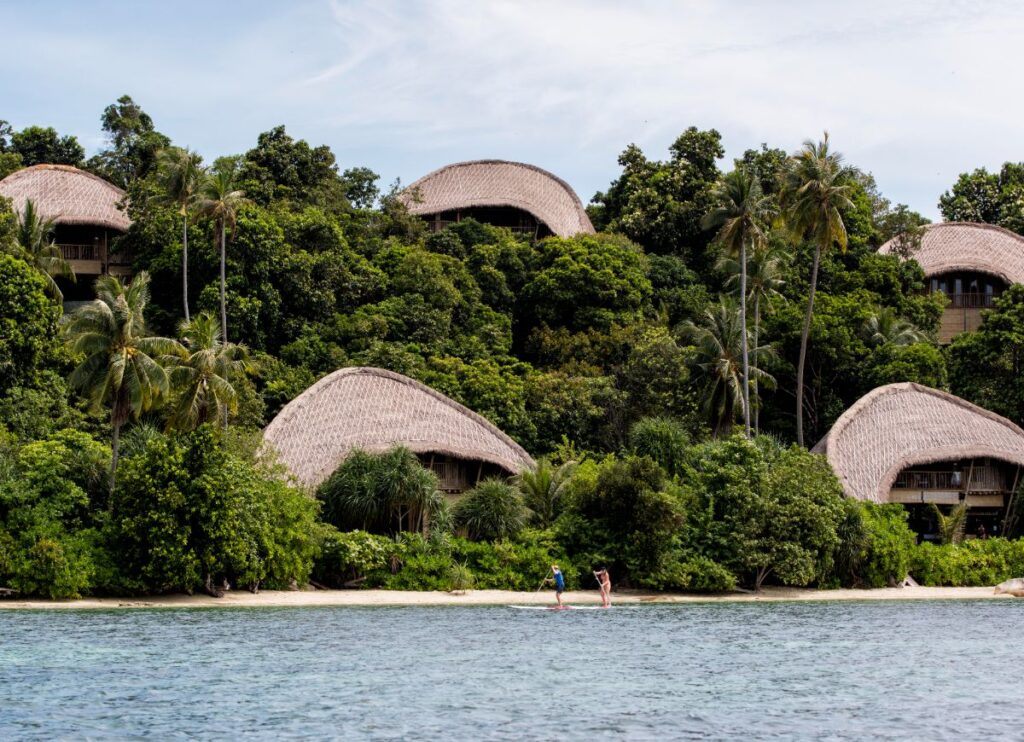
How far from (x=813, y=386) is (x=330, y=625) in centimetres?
2986

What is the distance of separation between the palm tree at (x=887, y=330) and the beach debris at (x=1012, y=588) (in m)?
14.5

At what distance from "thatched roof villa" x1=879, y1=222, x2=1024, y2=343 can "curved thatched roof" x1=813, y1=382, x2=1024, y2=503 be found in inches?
653

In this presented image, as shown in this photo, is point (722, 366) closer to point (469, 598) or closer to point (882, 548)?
point (882, 548)

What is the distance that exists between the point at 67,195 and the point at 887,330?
34009 millimetres

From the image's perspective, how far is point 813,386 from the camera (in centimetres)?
5853

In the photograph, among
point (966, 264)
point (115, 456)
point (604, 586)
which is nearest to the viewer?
point (115, 456)

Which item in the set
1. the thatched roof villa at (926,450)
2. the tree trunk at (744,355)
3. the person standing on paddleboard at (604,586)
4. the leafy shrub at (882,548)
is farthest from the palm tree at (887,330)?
the person standing on paddleboard at (604,586)

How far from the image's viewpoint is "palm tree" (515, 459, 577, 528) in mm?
44188

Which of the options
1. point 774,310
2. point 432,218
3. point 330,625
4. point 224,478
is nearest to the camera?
point 330,625

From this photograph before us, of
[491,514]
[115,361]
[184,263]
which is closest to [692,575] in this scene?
[491,514]

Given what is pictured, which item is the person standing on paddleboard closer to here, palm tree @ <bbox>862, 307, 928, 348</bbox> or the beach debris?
the beach debris

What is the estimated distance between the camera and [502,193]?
71.2 meters

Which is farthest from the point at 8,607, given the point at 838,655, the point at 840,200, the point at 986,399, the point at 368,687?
the point at 986,399

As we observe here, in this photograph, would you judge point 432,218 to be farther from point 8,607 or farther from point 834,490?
point 8,607
